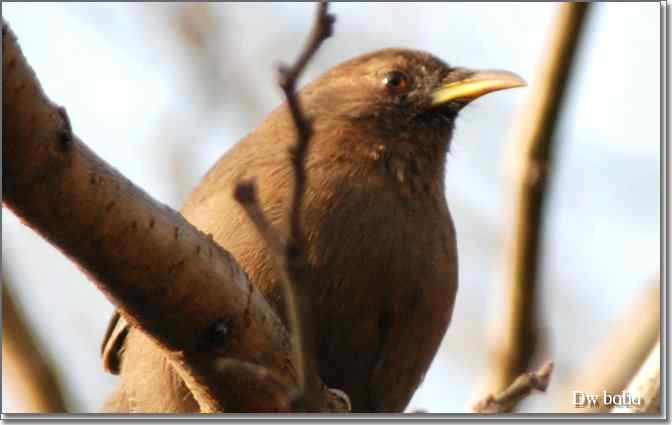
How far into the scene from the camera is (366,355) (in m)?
4.80

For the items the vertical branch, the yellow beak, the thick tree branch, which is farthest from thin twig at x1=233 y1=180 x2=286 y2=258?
the vertical branch

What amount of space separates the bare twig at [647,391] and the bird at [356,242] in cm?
89

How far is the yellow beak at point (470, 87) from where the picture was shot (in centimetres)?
552

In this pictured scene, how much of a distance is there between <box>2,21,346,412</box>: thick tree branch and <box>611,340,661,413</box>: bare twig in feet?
4.15

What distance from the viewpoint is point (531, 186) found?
5.65 meters

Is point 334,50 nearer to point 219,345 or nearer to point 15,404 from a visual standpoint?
point 15,404

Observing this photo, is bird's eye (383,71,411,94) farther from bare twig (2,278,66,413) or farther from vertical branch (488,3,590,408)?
bare twig (2,278,66,413)

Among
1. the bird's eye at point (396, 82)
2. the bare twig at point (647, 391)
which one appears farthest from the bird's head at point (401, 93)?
the bare twig at point (647, 391)

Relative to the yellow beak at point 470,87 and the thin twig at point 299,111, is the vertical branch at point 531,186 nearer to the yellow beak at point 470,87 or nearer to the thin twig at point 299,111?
the yellow beak at point 470,87

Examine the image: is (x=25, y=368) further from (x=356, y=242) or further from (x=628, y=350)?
(x=628, y=350)

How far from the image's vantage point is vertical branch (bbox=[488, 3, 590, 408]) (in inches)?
219

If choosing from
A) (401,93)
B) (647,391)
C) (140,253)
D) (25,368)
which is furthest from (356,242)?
(25,368)

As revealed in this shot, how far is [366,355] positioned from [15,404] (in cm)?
199

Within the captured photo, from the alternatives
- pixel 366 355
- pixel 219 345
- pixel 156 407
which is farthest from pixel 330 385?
pixel 219 345
